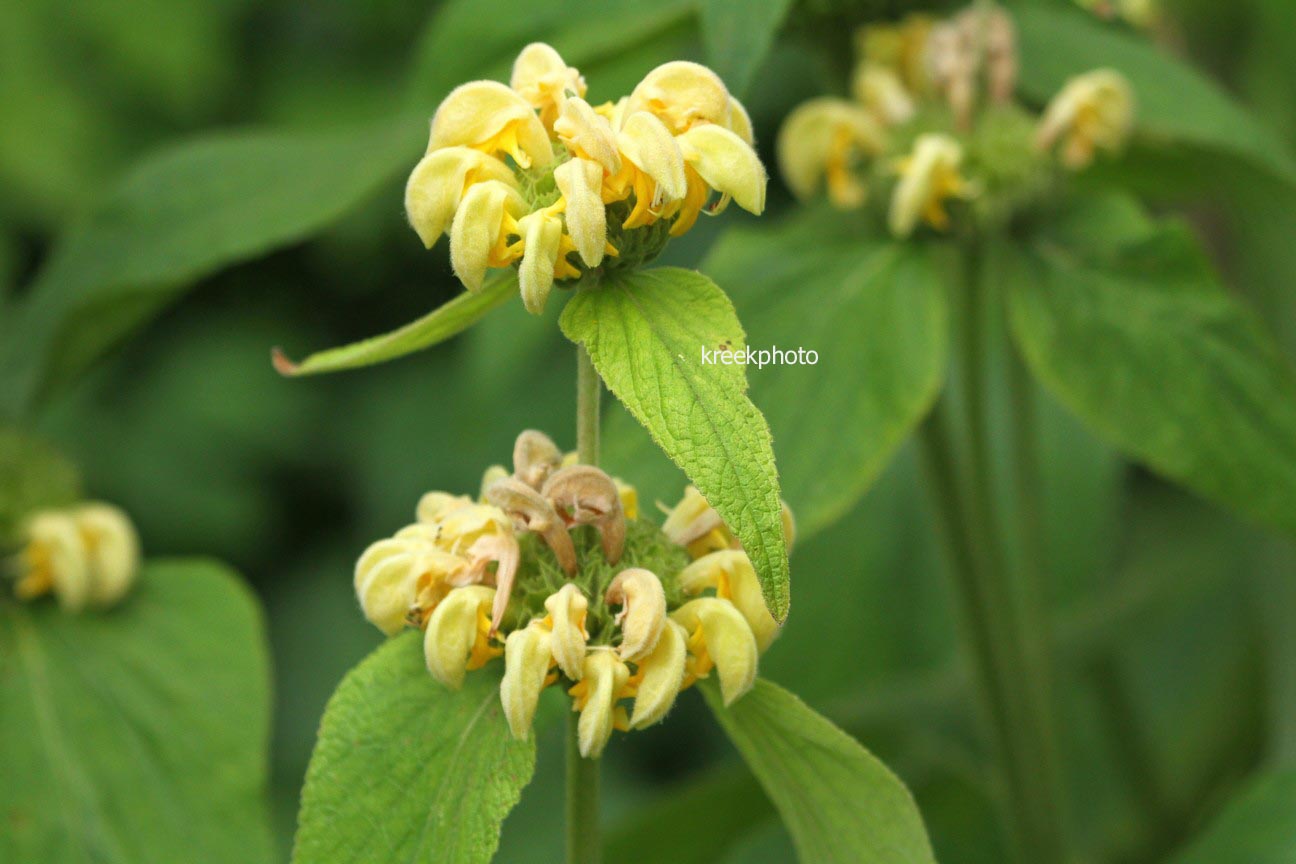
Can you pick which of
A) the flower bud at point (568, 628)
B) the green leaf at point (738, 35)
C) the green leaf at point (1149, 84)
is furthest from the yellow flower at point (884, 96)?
the flower bud at point (568, 628)

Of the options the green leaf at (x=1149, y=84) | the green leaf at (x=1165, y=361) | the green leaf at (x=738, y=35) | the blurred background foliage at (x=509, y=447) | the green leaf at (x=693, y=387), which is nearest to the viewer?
the green leaf at (x=693, y=387)

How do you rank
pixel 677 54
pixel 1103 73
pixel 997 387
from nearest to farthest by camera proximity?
1. pixel 1103 73
2. pixel 677 54
3. pixel 997 387

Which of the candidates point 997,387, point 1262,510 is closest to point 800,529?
point 1262,510

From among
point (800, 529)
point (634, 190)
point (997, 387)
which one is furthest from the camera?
point (997, 387)

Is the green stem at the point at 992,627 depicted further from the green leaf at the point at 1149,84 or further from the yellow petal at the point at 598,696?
the yellow petal at the point at 598,696

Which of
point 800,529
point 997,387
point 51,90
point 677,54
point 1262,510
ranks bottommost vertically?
point 997,387

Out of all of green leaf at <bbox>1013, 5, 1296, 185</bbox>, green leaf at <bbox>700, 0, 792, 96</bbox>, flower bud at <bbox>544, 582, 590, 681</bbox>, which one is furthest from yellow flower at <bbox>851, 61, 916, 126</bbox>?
flower bud at <bbox>544, 582, 590, 681</bbox>

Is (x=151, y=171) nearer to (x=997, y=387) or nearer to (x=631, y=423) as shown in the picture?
(x=631, y=423)
